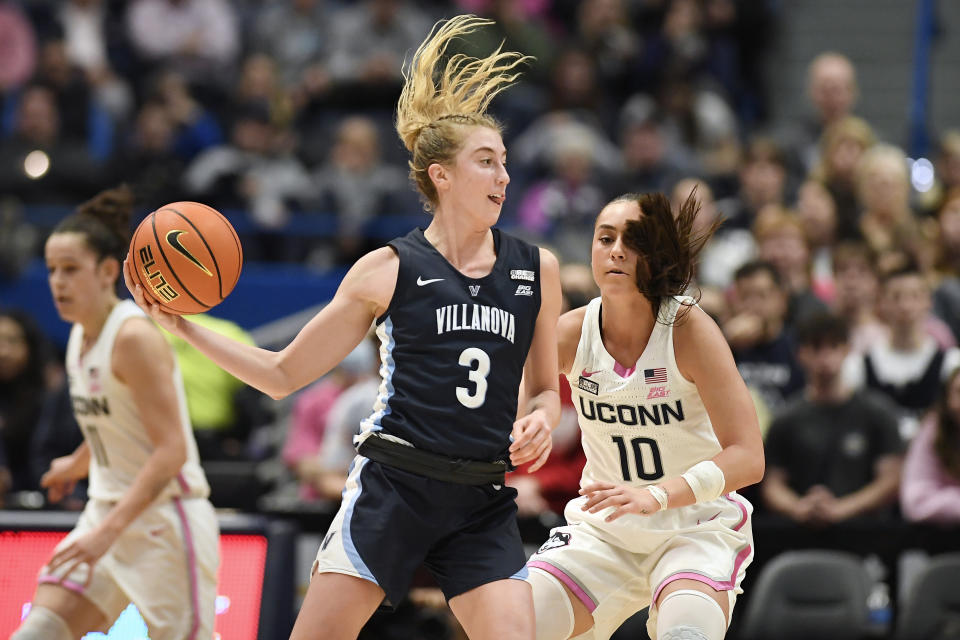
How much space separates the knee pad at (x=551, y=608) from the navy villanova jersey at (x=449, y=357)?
0.55 meters

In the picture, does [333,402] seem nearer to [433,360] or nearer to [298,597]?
[298,597]

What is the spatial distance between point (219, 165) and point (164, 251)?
661 cm

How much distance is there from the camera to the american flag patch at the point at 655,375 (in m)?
4.51

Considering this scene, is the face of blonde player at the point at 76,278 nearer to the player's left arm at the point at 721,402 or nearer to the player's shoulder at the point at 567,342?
the player's shoulder at the point at 567,342

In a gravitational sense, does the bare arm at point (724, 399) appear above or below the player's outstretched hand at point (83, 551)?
above

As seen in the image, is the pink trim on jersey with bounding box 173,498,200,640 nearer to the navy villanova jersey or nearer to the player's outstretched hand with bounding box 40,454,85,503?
the player's outstretched hand with bounding box 40,454,85,503

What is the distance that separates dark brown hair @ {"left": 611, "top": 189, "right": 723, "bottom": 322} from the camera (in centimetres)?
452

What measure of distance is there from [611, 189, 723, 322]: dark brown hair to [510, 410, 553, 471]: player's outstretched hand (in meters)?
0.71

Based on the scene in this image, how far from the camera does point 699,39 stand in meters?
11.6

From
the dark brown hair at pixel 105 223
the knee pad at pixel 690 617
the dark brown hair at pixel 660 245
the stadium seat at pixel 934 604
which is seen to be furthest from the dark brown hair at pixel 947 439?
the dark brown hair at pixel 105 223

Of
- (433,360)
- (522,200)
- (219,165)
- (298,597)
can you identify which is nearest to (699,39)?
(522,200)

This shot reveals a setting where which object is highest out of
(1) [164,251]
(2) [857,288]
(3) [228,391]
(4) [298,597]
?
(1) [164,251]

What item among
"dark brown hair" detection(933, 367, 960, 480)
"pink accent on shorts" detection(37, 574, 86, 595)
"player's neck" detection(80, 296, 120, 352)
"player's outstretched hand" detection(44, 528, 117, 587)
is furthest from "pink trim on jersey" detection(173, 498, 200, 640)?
"dark brown hair" detection(933, 367, 960, 480)

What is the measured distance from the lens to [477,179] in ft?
14.3
